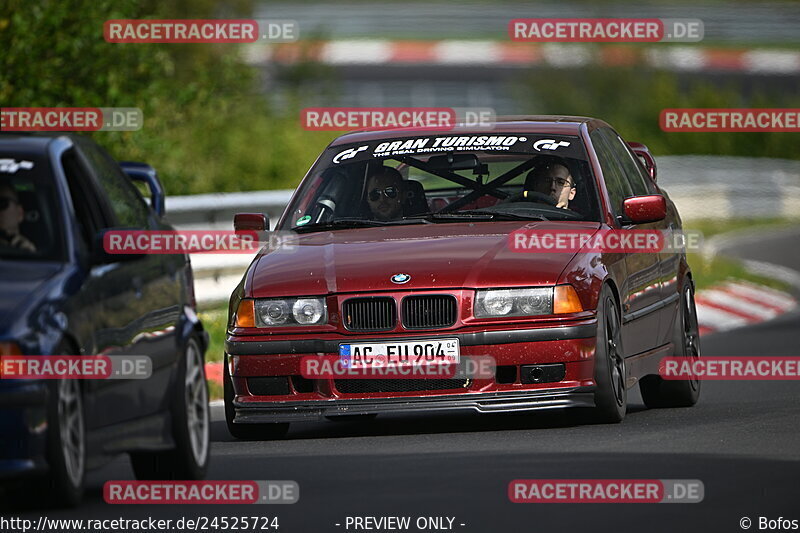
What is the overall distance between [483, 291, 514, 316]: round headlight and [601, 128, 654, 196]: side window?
2385 millimetres

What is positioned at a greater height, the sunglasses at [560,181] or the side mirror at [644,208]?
the sunglasses at [560,181]

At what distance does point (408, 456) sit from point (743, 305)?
40.3 feet

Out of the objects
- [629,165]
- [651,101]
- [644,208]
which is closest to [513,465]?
[644,208]

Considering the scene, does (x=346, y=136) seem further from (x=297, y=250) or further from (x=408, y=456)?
(x=408, y=456)

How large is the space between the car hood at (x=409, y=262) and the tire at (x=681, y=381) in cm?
150

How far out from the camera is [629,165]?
12.5m

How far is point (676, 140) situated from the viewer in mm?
50500

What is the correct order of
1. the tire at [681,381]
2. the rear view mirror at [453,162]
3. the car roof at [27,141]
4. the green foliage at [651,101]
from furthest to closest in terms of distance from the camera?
1. the green foliage at [651,101]
2. the tire at [681,381]
3. the rear view mirror at [453,162]
4. the car roof at [27,141]
